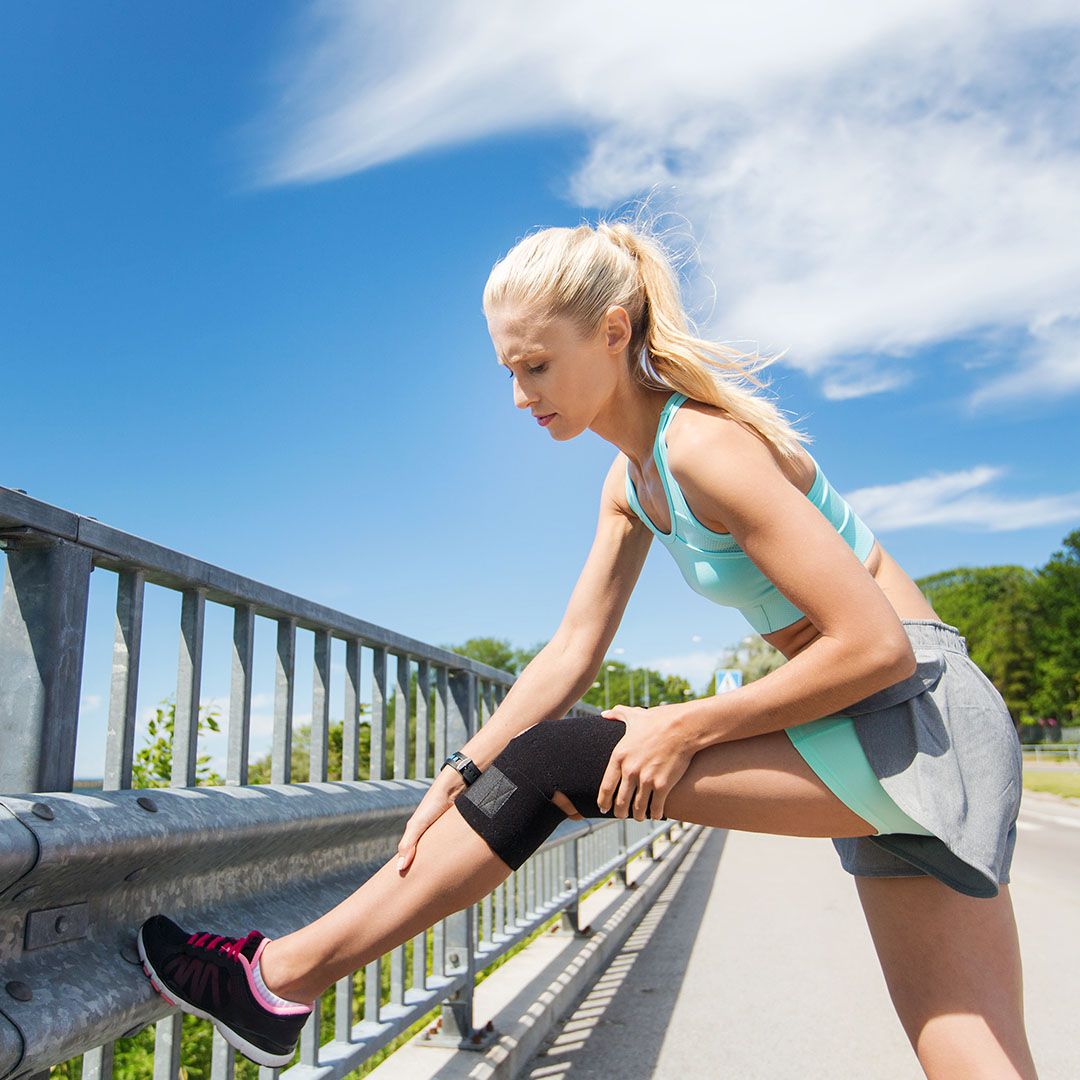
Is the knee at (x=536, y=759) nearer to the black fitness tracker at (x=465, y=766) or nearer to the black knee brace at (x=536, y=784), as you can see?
the black knee brace at (x=536, y=784)

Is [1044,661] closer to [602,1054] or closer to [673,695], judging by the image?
[673,695]

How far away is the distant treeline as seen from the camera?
7750 centimetres

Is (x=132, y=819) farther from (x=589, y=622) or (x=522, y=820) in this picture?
(x=589, y=622)

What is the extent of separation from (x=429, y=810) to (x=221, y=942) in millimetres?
458

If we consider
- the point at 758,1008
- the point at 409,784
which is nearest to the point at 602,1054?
the point at 758,1008

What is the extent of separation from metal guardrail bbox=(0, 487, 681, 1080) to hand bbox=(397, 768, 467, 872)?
290 millimetres

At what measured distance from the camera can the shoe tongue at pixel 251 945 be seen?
75.3 inches

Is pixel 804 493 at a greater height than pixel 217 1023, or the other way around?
pixel 804 493

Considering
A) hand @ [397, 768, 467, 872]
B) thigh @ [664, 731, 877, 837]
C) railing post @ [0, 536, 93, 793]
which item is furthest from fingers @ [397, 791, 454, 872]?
railing post @ [0, 536, 93, 793]

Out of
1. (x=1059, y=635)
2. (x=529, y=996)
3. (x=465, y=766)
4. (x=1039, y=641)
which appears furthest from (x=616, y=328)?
(x=1039, y=641)

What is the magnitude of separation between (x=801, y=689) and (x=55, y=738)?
1.27 metres

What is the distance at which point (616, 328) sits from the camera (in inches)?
86.9

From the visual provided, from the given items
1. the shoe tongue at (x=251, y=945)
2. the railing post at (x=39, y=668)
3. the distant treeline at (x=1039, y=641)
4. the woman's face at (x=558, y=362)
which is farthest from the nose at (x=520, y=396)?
the distant treeline at (x=1039, y=641)

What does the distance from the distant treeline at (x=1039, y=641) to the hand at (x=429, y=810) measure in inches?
2970
